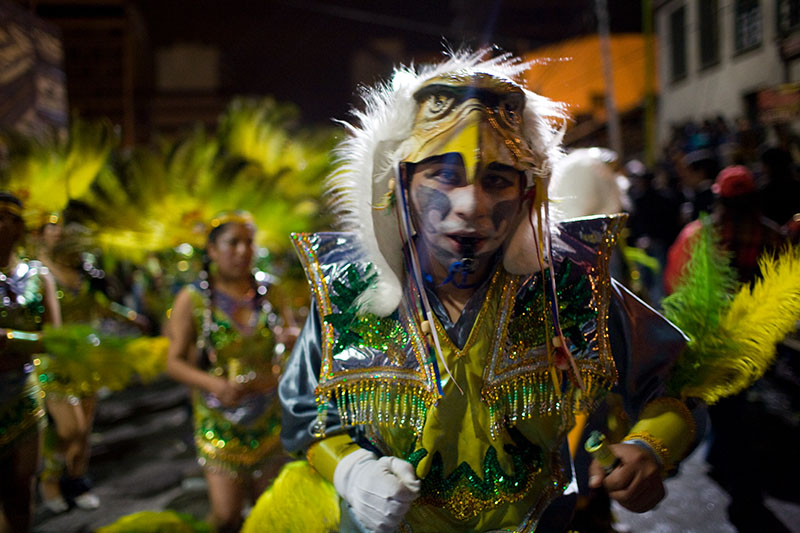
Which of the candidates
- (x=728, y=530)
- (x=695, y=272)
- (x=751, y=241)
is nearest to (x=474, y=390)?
(x=695, y=272)

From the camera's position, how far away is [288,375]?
1828mm

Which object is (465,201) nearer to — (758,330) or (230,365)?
(758,330)

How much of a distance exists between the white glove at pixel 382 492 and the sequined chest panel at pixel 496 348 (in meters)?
0.16

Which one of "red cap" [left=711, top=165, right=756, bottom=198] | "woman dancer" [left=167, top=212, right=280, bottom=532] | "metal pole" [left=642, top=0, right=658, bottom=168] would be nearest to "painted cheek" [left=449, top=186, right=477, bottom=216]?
"woman dancer" [left=167, top=212, right=280, bottom=532]

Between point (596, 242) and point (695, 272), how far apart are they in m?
0.37

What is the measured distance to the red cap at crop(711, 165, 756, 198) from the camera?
339 centimetres

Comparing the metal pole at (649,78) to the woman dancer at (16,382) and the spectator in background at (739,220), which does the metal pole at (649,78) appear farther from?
the woman dancer at (16,382)

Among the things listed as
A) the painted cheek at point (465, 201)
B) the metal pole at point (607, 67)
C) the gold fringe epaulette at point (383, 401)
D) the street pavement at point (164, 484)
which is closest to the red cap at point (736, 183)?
the street pavement at point (164, 484)

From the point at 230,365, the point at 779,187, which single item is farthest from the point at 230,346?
the point at 779,187

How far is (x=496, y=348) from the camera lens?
162 cm

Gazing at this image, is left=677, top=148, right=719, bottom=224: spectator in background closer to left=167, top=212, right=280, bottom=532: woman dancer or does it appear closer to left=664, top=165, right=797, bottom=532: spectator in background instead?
left=664, top=165, right=797, bottom=532: spectator in background

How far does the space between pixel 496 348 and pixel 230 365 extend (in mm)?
2298

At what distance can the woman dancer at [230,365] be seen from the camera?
334 cm

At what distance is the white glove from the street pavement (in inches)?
108
